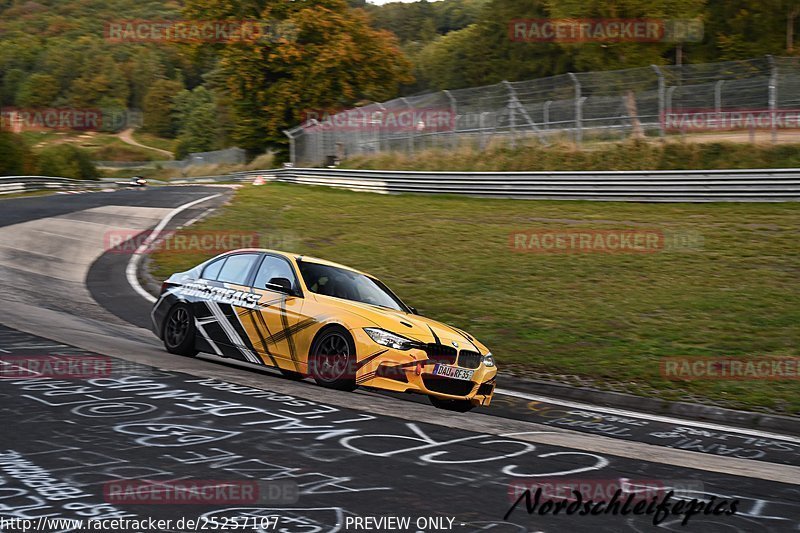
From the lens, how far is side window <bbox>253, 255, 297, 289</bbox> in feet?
33.7

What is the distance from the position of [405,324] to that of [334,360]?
82 centimetres

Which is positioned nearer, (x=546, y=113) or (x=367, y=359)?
(x=367, y=359)

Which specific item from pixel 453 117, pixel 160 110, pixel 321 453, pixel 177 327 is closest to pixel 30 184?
pixel 453 117

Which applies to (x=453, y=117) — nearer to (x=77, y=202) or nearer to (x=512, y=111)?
(x=512, y=111)

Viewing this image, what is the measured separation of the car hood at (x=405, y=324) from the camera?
359 inches

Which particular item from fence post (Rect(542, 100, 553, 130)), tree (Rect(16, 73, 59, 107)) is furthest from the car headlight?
tree (Rect(16, 73, 59, 107))

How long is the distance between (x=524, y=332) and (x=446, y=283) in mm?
3855

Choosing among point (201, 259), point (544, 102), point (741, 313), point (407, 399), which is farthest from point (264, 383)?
point (544, 102)

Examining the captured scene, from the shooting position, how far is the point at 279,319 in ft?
32.3

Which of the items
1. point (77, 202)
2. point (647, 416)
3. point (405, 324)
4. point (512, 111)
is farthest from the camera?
point (77, 202)

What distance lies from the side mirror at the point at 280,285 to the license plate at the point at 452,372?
197 cm

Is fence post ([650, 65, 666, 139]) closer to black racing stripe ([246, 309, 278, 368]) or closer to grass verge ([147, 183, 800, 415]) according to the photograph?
grass verge ([147, 183, 800, 415])

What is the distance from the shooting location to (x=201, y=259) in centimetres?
2084

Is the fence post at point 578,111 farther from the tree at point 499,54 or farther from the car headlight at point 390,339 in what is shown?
the tree at point 499,54
